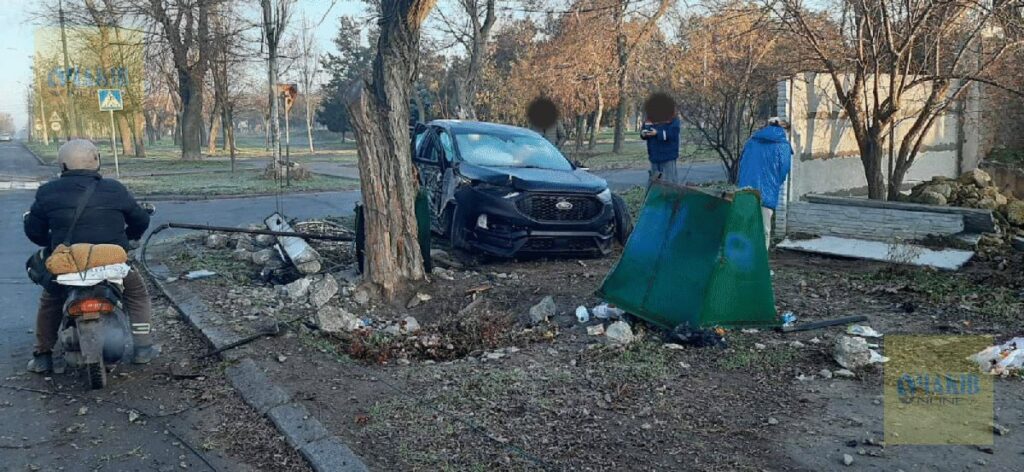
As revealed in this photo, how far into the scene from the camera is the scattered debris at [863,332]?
6216 millimetres

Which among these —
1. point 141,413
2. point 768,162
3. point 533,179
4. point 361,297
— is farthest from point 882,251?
point 141,413

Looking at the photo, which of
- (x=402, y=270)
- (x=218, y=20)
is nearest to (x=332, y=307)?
(x=402, y=270)

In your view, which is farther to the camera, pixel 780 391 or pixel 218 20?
pixel 218 20

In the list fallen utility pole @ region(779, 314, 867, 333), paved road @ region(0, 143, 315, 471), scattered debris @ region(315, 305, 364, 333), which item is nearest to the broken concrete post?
scattered debris @ region(315, 305, 364, 333)

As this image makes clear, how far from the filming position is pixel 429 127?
37.0 ft

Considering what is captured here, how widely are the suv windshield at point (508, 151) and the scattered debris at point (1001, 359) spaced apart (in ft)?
19.4

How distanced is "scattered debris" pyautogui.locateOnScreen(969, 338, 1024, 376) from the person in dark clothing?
583cm

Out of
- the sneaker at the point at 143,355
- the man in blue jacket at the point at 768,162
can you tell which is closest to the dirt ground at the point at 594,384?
the sneaker at the point at 143,355

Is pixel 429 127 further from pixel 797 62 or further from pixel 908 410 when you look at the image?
pixel 908 410

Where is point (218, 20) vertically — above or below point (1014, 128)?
above

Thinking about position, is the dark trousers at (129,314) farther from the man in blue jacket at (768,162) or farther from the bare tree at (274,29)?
the bare tree at (274,29)

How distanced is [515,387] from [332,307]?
7.90 feet

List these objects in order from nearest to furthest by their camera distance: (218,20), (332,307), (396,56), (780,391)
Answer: (780,391) → (332,307) → (396,56) → (218,20)

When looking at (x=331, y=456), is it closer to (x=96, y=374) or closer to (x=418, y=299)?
(x=96, y=374)
